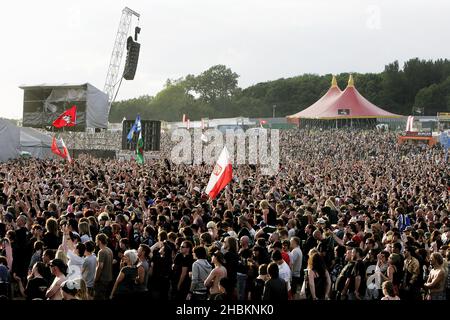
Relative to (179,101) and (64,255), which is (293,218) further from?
(179,101)

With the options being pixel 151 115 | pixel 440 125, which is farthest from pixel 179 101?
pixel 440 125

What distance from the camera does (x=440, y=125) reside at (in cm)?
7294

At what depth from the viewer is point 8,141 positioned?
132 feet

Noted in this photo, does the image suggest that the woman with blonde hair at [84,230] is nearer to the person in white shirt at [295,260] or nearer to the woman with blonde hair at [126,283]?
the woman with blonde hair at [126,283]

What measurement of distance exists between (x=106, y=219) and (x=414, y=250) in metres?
4.50

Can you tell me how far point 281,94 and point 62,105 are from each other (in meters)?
76.7

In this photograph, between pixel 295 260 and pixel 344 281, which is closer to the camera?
pixel 344 281

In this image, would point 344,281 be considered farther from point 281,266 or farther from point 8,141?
point 8,141

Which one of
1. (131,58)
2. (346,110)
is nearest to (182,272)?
(131,58)

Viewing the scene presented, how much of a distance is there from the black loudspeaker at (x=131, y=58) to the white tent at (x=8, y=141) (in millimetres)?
14621

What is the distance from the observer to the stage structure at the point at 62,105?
157ft

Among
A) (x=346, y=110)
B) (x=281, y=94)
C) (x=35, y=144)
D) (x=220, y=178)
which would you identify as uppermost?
(x=281, y=94)

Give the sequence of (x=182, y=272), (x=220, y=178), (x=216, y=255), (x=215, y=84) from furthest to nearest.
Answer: (x=215, y=84) < (x=220, y=178) < (x=182, y=272) < (x=216, y=255)
